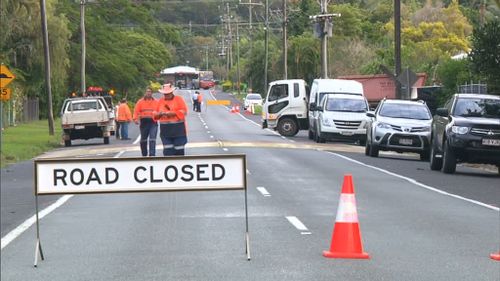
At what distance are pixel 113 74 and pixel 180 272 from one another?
6176 centimetres

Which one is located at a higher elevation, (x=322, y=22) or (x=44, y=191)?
(x=322, y=22)

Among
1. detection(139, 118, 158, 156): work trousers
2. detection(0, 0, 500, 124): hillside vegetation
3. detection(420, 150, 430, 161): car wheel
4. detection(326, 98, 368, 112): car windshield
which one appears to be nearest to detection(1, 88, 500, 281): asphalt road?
detection(139, 118, 158, 156): work trousers

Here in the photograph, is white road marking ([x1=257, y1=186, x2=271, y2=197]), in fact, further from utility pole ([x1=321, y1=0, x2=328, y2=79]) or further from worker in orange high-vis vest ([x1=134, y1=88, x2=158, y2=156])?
utility pole ([x1=321, y1=0, x2=328, y2=79])

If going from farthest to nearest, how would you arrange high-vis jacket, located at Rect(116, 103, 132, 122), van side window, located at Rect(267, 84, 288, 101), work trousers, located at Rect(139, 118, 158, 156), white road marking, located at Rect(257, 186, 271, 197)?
van side window, located at Rect(267, 84, 288, 101), high-vis jacket, located at Rect(116, 103, 132, 122), work trousers, located at Rect(139, 118, 158, 156), white road marking, located at Rect(257, 186, 271, 197)

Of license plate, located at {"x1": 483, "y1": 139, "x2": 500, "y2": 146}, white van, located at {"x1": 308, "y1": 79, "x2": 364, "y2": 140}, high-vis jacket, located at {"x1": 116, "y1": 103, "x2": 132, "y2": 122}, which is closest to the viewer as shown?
license plate, located at {"x1": 483, "y1": 139, "x2": 500, "y2": 146}

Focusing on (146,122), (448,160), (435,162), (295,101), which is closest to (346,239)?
(146,122)

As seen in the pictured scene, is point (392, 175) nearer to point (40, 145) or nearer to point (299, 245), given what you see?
point (299, 245)

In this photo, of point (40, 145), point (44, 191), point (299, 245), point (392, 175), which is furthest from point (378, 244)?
point (40, 145)

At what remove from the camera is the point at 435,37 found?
91000 mm

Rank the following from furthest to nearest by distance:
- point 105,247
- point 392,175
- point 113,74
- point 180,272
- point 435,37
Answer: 1. point 435,37
2. point 113,74
3. point 392,175
4. point 105,247
5. point 180,272

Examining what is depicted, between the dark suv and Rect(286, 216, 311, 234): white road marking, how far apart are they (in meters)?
9.88

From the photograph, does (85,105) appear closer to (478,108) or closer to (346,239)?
(478,108)

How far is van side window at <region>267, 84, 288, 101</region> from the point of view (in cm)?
4453

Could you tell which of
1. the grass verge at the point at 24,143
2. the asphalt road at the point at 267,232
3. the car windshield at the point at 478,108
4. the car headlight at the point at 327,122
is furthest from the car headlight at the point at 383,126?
the grass verge at the point at 24,143
